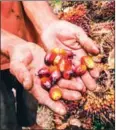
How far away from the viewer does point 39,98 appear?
1784mm

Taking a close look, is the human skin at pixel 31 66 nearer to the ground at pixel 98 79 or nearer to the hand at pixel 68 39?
the hand at pixel 68 39

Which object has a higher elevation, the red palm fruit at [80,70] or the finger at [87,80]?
the red palm fruit at [80,70]

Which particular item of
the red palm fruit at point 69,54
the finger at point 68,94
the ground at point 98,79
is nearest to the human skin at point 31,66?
the finger at point 68,94

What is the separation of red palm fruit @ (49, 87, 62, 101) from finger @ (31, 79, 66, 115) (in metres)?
0.02

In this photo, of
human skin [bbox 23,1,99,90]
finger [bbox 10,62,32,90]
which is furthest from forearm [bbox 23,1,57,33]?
finger [bbox 10,62,32,90]

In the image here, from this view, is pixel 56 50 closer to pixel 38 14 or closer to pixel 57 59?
pixel 57 59

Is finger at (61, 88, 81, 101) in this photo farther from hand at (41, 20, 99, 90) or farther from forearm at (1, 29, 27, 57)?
forearm at (1, 29, 27, 57)

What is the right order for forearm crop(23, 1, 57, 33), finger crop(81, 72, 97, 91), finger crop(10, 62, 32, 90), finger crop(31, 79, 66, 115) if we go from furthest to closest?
forearm crop(23, 1, 57, 33)
finger crop(81, 72, 97, 91)
finger crop(31, 79, 66, 115)
finger crop(10, 62, 32, 90)

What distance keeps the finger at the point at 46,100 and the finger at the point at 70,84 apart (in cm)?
8

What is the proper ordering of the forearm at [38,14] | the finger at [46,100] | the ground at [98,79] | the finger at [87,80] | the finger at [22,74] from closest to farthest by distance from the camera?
the finger at [22,74], the finger at [46,100], the finger at [87,80], the forearm at [38,14], the ground at [98,79]

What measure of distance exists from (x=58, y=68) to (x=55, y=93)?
13cm

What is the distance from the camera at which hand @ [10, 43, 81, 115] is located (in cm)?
167

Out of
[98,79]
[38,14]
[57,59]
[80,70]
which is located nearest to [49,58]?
[57,59]

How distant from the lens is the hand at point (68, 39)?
1.88 metres
